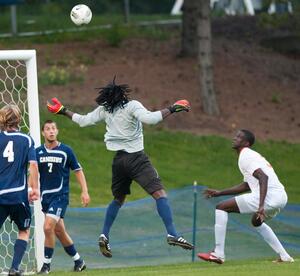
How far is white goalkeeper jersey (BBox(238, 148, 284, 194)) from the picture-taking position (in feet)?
46.7

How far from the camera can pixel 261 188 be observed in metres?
14.1

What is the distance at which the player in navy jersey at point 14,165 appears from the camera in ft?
41.3

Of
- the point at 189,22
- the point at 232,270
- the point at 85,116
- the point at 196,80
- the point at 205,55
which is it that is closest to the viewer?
the point at 232,270

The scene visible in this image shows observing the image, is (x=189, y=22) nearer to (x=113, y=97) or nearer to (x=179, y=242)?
(x=113, y=97)

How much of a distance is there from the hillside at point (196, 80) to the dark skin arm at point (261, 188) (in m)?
11.9

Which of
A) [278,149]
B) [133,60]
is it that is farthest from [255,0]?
[278,149]

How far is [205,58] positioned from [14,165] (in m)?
14.1

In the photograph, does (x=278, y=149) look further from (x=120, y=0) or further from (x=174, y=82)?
(x=120, y=0)

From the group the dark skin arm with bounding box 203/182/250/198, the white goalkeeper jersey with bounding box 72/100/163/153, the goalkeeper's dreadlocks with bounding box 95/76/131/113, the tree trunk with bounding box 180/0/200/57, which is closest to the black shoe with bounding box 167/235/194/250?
the dark skin arm with bounding box 203/182/250/198

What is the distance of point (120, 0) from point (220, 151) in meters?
16.6

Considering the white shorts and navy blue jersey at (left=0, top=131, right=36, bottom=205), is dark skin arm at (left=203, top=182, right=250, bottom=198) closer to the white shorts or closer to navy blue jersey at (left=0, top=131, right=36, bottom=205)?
the white shorts

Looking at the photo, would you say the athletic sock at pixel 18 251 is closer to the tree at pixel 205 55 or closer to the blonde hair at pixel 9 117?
the blonde hair at pixel 9 117

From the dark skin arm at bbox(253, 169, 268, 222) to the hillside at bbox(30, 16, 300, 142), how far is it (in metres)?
11.9

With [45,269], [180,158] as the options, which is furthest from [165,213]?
[180,158]
